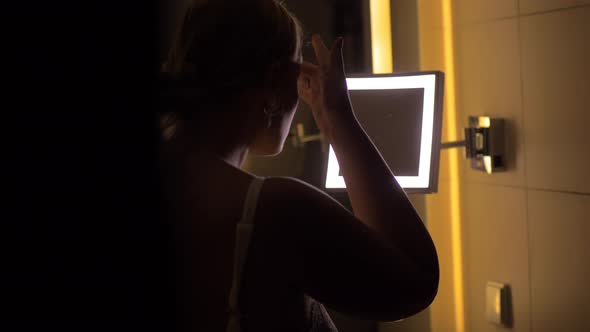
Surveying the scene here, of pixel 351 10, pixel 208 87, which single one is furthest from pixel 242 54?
pixel 351 10

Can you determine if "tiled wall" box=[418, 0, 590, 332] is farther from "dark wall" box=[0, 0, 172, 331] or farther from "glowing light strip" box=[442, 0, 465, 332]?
"dark wall" box=[0, 0, 172, 331]

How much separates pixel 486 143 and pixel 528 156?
0.40ft

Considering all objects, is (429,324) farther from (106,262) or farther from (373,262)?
(106,262)

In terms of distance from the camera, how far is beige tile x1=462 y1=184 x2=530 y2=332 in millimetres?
1759

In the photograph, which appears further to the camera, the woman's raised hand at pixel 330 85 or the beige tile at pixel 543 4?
the beige tile at pixel 543 4

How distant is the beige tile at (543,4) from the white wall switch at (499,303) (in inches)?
28.8

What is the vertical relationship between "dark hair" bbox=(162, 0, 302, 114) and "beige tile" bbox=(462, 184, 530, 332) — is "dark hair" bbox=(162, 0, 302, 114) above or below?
above

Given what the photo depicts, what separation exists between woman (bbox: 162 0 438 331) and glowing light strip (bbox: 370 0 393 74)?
1.33 metres

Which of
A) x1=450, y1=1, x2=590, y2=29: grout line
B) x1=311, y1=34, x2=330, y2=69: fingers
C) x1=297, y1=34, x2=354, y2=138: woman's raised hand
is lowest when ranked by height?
x1=297, y1=34, x2=354, y2=138: woman's raised hand

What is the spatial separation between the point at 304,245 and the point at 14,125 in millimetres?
352

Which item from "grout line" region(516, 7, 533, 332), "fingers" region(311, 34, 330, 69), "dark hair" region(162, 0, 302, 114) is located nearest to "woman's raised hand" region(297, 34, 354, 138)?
"fingers" region(311, 34, 330, 69)

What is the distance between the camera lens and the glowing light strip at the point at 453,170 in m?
1.99

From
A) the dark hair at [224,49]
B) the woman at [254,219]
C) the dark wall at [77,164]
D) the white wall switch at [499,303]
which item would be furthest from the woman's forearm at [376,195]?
the white wall switch at [499,303]

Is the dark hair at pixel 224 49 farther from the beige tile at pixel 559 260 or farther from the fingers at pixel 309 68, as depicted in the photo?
the beige tile at pixel 559 260
